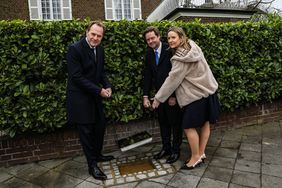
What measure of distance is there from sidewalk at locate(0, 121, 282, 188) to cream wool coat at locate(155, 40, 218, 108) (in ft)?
3.09

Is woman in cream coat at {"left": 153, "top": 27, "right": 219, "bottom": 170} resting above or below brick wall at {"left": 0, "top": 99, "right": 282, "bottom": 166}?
above

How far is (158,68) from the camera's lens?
344 centimetres

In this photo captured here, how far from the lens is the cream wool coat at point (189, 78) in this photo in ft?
10.0

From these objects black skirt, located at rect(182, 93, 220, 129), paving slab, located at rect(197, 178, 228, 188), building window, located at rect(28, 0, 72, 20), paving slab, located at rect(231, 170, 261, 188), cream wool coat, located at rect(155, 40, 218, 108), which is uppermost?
building window, located at rect(28, 0, 72, 20)

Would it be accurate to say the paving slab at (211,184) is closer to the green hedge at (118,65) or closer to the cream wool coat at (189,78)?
the cream wool coat at (189,78)

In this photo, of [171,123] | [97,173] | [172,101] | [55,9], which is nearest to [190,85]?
[172,101]

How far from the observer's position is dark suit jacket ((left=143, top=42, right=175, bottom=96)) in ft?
11.2

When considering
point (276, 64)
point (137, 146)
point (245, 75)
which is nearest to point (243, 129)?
point (245, 75)

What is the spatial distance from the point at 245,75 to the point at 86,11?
12296mm

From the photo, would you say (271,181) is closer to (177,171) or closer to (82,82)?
(177,171)

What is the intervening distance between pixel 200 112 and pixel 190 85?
1.19 ft

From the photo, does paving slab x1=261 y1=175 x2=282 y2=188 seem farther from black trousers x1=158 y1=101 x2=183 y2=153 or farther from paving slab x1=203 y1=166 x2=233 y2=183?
black trousers x1=158 y1=101 x2=183 y2=153

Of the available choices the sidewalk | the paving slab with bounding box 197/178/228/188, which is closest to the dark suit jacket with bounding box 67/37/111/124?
the sidewalk

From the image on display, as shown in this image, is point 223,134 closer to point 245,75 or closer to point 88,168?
point 245,75
